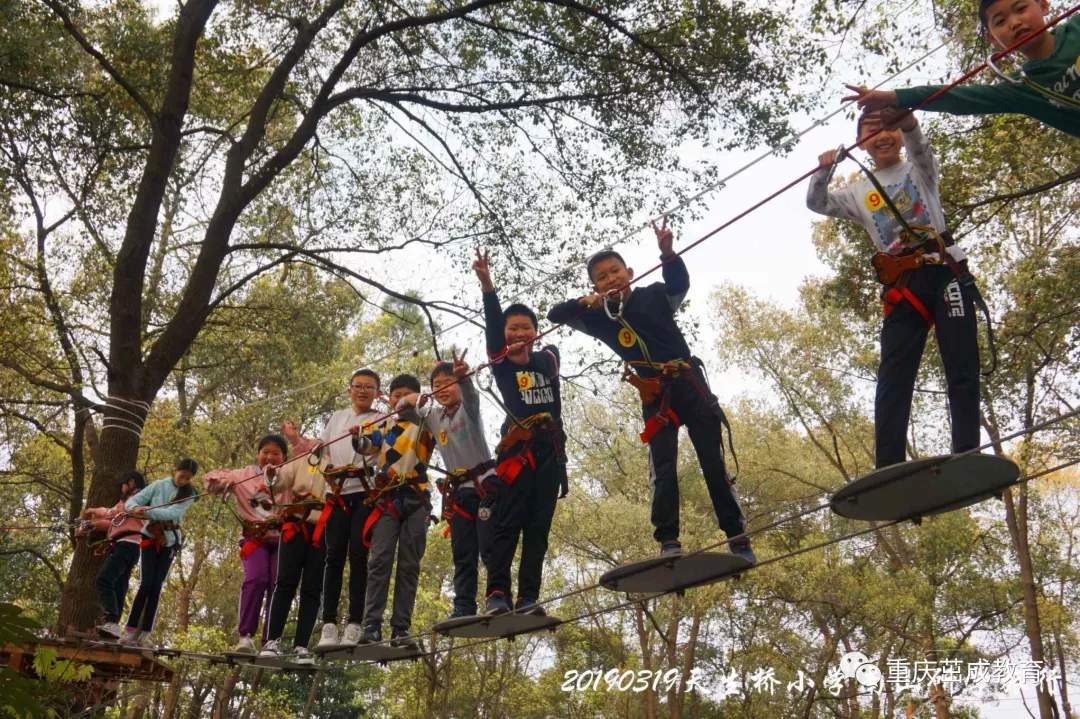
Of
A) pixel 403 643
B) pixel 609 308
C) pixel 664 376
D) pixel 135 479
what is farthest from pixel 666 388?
pixel 135 479

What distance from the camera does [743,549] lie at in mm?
3908

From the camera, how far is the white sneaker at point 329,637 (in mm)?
5152

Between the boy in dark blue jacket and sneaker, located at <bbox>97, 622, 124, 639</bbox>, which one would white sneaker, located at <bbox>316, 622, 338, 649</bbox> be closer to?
the boy in dark blue jacket

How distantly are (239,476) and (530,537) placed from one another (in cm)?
254

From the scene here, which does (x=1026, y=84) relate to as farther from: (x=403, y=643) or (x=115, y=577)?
(x=115, y=577)

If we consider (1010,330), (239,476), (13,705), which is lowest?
(13,705)

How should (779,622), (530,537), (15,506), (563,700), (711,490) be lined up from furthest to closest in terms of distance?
(563,700) → (779,622) → (15,506) → (530,537) → (711,490)

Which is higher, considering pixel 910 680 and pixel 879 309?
pixel 879 309

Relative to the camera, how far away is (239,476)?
20.3 ft

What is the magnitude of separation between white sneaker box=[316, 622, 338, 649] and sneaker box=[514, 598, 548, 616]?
4.24 feet

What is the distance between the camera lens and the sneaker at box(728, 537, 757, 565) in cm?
380

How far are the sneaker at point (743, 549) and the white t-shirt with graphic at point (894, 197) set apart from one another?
1.40 meters

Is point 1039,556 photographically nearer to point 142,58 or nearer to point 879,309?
point 879,309

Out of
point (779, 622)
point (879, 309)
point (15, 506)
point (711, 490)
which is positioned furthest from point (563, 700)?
point (711, 490)
